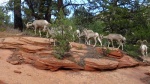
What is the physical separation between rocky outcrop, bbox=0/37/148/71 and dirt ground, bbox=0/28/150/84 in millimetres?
246

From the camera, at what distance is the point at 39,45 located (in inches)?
635

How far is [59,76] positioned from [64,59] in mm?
1003

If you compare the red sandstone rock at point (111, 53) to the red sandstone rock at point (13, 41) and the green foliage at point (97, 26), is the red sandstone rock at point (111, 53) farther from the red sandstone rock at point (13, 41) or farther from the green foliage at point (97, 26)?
the red sandstone rock at point (13, 41)

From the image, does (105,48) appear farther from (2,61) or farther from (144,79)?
(2,61)

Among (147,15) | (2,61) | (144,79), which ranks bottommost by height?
(144,79)

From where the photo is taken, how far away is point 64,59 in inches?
584

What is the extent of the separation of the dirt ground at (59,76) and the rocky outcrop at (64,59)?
0.25 metres

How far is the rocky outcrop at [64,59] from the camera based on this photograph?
47.4 ft

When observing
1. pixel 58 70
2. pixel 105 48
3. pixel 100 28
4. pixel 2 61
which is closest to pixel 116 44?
pixel 100 28

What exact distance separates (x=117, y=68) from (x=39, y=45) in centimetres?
397

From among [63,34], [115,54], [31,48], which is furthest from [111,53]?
[31,48]

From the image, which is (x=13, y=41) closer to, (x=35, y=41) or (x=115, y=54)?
(x=35, y=41)

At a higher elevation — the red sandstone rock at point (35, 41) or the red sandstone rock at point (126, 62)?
the red sandstone rock at point (35, 41)

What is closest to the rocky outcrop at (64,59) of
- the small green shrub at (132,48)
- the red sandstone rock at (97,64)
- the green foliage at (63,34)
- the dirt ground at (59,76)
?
the red sandstone rock at (97,64)
